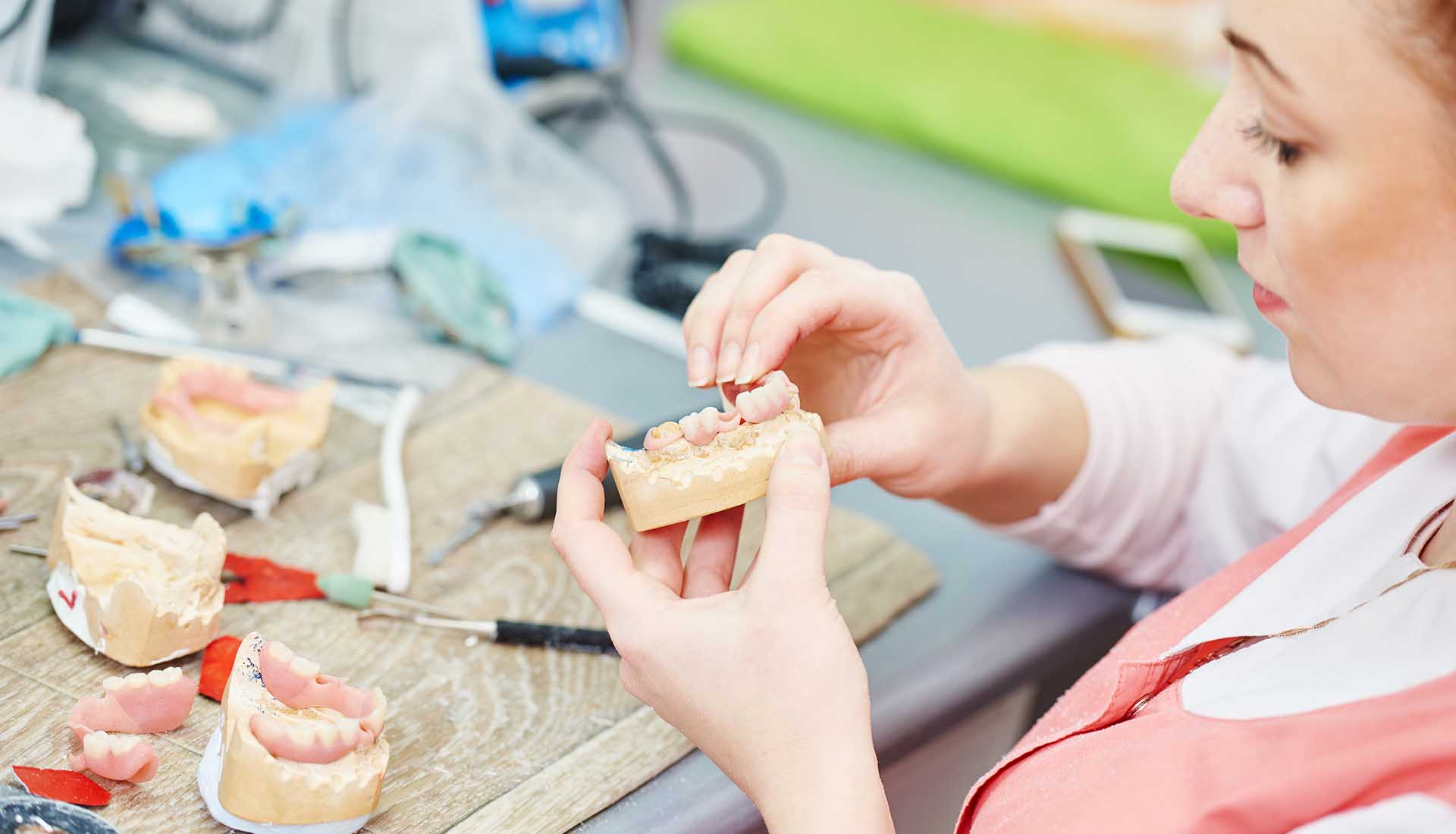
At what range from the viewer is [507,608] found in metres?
0.69

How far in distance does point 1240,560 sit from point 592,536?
0.37 m

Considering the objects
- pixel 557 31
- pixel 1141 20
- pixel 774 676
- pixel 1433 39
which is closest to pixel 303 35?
pixel 557 31

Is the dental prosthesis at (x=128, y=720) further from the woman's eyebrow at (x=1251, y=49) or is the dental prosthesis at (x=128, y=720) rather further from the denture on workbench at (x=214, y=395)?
the woman's eyebrow at (x=1251, y=49)

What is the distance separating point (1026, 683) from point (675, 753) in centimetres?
30

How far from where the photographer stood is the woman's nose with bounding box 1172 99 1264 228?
542 mm

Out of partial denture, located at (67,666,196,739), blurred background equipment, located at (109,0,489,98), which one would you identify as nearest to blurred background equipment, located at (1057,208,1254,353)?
blurred background equipment, located at (109,0,489,98)

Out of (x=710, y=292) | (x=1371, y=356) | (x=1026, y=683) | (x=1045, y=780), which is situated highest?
(x=1371, y=356)

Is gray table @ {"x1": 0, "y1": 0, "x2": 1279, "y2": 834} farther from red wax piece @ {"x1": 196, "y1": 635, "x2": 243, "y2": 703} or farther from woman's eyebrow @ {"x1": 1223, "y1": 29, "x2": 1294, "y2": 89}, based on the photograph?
woman's eyebrow @ {"x1": 1223, "y1": 29, "x2": 1294, "y2": 89}

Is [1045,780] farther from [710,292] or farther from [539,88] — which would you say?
[539,88]

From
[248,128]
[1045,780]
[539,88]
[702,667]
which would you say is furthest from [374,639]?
[539,88]

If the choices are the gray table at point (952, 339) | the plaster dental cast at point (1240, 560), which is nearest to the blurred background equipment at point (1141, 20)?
the gray table at point (952, 339)

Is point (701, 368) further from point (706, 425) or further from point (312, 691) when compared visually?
point (312, 691)

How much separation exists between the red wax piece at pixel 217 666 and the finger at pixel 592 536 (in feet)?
0.54

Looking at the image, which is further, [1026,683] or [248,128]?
[248,128]
